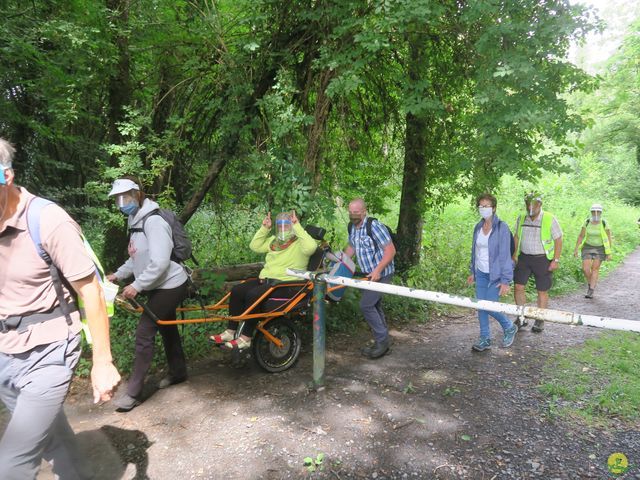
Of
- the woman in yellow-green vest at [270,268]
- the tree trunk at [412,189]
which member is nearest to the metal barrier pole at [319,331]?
the woman in yellow-green vest at [270,268]

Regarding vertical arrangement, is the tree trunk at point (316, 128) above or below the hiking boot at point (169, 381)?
above

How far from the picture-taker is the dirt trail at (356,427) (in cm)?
303

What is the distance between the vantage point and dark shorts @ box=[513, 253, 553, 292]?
581cm

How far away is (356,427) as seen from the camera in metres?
3.50

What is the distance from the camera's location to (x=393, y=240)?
16.1ft

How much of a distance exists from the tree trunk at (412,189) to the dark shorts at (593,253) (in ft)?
12.0

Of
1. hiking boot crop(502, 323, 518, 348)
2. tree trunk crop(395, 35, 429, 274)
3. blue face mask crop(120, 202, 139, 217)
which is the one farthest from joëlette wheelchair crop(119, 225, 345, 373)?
tree trunk crop(395, 35, 429, 274)

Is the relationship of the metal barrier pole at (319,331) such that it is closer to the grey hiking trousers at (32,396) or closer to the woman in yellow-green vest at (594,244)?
the grey hiking trousers at (32,396)

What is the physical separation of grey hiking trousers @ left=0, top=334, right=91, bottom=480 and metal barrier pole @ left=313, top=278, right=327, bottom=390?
216 centimetres

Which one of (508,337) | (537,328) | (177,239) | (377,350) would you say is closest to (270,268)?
(177,239)

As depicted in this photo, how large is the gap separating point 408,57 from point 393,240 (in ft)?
7.98

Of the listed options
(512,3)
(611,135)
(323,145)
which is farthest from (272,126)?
(611,135)

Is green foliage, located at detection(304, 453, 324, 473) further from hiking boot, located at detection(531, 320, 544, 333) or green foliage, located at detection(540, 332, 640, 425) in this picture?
hiking boot, located at detection(531, 320, 544, 333)

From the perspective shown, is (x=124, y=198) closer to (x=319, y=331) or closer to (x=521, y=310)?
(x=319, y=331)
